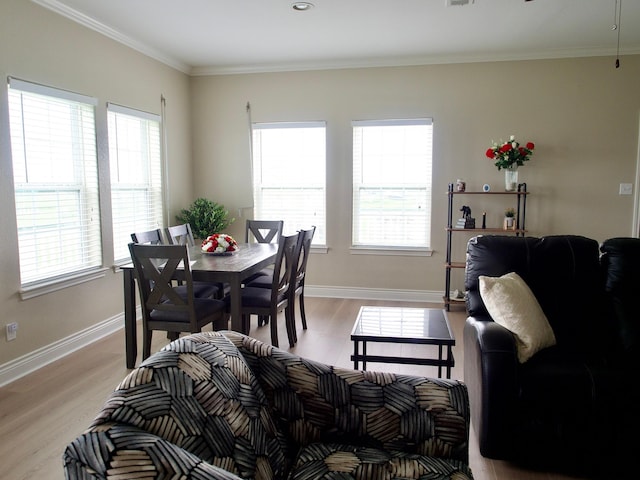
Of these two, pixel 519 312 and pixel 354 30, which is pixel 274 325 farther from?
pixel 354 30

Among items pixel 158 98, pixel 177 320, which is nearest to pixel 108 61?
pixel 158 98

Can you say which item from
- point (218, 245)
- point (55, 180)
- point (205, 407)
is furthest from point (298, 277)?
point (205, 407)

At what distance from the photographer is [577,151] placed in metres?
4.92

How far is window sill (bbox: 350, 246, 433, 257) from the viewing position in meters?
5.36

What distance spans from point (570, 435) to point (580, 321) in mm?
688

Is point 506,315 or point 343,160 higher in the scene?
point 343,160

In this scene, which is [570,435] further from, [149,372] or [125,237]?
[125,237]

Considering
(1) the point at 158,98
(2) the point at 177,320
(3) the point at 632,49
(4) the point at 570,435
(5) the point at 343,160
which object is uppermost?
(3) the point at 632,49

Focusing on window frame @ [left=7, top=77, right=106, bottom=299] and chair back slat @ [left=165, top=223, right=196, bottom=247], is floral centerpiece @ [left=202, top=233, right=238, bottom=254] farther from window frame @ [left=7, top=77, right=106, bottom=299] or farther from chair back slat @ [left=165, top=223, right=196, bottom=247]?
window frame @ [left=7, top=77, right=106, bottom=299]

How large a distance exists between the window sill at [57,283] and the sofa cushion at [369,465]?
2.68 metres

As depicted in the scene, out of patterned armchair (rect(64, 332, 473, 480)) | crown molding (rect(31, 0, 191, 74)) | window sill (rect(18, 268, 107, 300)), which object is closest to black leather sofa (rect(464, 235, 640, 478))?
patterned armchair (rect(64, 332, 473, 480))

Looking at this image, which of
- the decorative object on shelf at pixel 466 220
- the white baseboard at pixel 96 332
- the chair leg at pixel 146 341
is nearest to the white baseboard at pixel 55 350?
the white baseboard at pixel 96 332

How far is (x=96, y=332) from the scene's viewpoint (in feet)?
13.5

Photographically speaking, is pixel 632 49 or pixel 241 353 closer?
pixel 241 353
